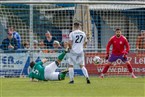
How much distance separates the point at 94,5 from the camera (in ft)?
96.7

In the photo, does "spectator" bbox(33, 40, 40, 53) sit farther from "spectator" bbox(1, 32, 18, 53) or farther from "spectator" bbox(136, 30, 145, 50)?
"spectator" bbox(136, 30, 145, 50)

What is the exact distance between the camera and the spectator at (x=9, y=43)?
28844 mm

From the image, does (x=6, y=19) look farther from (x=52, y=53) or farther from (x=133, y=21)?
(x=133, y=21)

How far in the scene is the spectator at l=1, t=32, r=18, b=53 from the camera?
2884 cm

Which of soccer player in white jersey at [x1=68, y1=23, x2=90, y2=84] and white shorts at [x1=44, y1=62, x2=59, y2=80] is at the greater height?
soccer player in white jersey at [x1=68, y1=23, x2=90, y2=84]

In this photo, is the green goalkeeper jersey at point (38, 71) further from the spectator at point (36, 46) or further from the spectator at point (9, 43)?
the spectator at point (9, 43)

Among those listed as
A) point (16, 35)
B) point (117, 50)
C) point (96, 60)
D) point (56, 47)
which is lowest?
point (96, 60)

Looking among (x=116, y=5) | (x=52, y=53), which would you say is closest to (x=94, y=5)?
(x=116, y=5)

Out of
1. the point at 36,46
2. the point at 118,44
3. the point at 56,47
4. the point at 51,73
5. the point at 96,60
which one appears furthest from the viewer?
the point at 36,46

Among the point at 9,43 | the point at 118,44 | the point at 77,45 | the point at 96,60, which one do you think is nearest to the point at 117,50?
the point at 118,44

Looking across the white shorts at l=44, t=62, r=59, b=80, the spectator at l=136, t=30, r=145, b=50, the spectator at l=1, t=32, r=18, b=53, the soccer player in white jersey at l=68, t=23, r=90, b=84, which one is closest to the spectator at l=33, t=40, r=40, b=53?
the spectator at l=1, t=32, r=18, b=53

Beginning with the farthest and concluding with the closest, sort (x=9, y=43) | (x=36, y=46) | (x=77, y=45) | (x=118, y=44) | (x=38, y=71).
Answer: (x=36, y=46)
(x=9, y=43)
(x=118, y=44)
(x=77, y=45)
(x=38, y=71)

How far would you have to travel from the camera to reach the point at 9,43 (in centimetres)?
2903

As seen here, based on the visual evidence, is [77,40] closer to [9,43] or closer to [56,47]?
[56,47]
